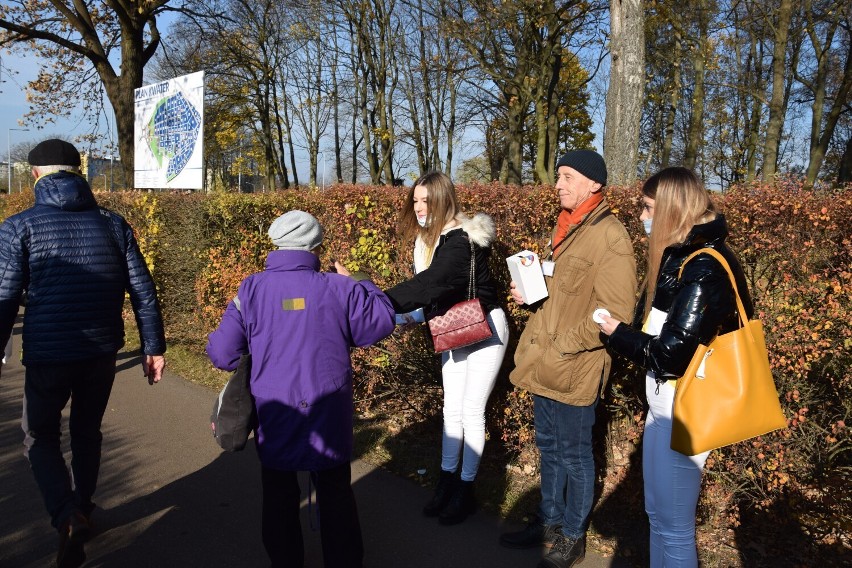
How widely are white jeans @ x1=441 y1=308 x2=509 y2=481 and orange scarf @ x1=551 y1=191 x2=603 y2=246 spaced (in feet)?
2.15

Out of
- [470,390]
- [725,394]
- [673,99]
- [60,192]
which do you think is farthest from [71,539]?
[673,99]

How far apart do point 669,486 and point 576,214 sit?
1.33 m

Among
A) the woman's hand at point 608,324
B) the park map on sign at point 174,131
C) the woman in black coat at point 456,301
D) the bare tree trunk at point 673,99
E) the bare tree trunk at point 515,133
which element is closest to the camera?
the woman's hand at point 608,324

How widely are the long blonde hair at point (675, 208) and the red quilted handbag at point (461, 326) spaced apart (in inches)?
41.4

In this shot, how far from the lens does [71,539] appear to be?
3330 mm

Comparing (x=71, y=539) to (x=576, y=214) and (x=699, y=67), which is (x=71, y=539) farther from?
(x=699, y=67)

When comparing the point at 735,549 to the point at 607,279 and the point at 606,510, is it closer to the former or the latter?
the point at 606,510

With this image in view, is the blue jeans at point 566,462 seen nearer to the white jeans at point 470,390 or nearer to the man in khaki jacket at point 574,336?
the man in khaki jacket at point 574,336

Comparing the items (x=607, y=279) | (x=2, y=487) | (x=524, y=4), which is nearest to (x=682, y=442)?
(x=607, y=279)

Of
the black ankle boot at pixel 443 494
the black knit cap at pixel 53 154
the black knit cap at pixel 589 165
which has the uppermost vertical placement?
the black knit cap at pixel 53 154

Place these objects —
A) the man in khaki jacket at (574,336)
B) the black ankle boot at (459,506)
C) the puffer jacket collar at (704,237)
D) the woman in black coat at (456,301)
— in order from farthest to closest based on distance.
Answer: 1. the black ankle boot at (459,506)
2. the woman in black coat at (456,301)
3. the man in khaki jacket at (574,336)
4. the puffer jacket collar at (704,237)

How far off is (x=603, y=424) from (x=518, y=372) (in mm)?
1086

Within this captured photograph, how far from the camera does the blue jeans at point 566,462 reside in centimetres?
331

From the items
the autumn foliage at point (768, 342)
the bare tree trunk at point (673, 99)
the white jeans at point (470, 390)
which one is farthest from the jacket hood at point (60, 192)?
the bare tree trunk at point (673, 99)
